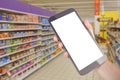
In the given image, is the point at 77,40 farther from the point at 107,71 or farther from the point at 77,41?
the point at 107,71

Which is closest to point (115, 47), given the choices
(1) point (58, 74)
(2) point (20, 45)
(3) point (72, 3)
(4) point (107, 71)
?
(1) point (58, 74)

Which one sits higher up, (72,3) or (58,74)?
(72,3)

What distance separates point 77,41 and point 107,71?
328 mm

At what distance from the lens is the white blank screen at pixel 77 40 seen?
138 centimetres

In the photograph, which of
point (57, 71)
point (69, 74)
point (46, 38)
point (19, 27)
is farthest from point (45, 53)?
point (19, 27)

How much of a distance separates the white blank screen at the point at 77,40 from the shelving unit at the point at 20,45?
2964 mm

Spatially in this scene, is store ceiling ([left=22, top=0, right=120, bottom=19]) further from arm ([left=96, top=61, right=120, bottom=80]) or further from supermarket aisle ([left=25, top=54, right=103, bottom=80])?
arm ([left=96, top=61, right=120, bottom=80])

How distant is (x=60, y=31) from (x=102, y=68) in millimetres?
436

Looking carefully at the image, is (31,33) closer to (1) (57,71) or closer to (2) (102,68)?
(1) (57,71)

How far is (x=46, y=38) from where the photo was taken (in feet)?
25.5

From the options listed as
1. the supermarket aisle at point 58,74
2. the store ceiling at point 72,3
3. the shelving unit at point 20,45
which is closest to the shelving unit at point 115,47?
the supermarket aisle at point 58,74

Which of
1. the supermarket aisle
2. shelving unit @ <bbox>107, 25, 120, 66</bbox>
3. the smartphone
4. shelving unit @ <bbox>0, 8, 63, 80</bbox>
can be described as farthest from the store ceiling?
the smartphone

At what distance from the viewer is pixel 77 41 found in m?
1.43

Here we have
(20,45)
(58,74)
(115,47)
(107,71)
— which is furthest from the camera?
(58,74)
